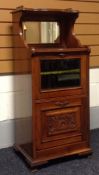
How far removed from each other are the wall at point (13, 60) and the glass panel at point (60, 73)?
0.15 m

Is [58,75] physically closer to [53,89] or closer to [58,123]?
[53,89]

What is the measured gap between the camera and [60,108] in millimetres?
2750

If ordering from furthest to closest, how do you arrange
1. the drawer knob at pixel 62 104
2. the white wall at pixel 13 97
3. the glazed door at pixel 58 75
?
1. the white wall at pixel 13 97
2. the drawer knob at pixel 62 104
3. the glazed door at pixel 58 75

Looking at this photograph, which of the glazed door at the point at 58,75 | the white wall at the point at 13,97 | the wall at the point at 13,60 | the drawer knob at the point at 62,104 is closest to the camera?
the glazed door at the point at 58,75

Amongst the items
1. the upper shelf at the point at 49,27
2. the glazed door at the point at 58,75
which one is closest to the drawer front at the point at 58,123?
the glazed door at the point at 58,75

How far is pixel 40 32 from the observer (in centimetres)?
303

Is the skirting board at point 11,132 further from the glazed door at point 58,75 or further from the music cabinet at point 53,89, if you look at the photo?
the glazed door at point 58,75

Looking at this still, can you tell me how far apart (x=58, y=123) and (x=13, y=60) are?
0.80m

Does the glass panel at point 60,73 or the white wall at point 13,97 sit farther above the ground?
the glass panel at point 60,73

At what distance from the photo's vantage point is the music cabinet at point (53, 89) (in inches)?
103

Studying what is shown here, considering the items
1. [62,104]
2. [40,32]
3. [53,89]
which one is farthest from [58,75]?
[40,32]

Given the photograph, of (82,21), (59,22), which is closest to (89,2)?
(82,21)

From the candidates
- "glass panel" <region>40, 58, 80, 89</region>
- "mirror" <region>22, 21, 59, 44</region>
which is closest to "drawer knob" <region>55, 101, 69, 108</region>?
"glass panel" <region>40, 58, 80, 89</region>

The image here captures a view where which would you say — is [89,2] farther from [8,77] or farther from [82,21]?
[8,77]
